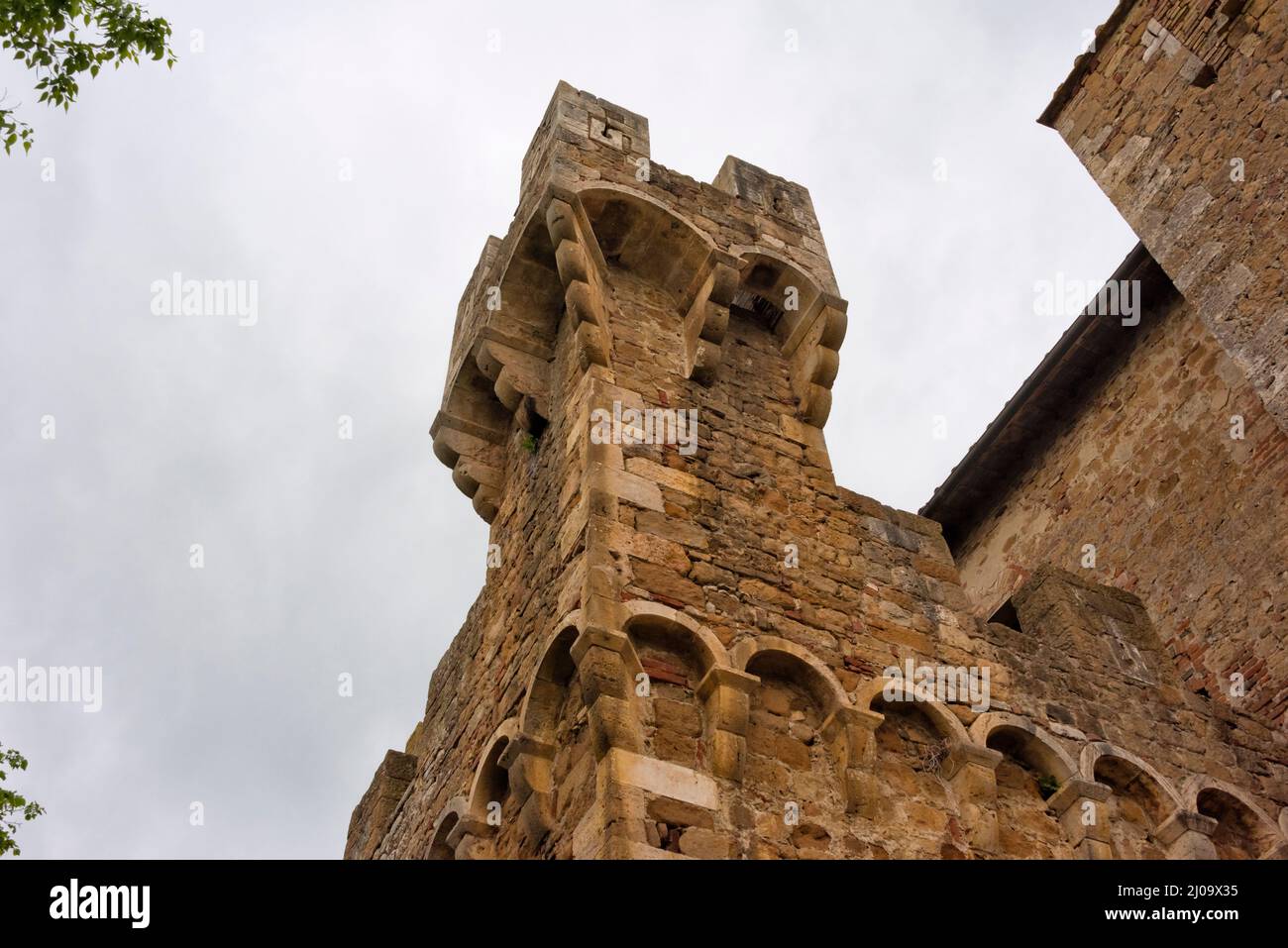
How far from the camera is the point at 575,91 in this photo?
7.87 metres

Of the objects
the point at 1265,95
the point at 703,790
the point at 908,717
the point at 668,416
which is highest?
the point at 1265,95

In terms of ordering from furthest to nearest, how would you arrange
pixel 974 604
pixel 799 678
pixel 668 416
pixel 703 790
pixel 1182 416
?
pixel 974 604 → pixel 1182 416 → pixel 668 416 → pixel 799 678 → pixel 703 790

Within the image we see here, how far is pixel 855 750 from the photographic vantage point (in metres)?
4.87

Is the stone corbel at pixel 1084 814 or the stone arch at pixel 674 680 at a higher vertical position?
the stone arch at pixel 674 680

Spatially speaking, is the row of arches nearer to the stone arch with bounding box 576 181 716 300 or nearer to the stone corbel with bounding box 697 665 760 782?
the stone corbel with bounding box 697 665 760 782

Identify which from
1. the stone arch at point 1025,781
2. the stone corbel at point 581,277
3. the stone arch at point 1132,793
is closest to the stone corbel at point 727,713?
the stone arch at point 1025,781

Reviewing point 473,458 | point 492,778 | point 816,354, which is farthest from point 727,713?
point 473,458

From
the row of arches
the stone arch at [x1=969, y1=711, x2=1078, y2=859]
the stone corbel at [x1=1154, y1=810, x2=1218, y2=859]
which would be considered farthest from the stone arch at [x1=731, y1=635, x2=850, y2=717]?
the stone corbel at [x1=1154, y1=810, x2=1218, y2=859]

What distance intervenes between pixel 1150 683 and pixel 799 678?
229 cm

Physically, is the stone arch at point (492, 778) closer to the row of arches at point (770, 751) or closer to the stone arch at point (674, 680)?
the row of arches at point (770, 751)

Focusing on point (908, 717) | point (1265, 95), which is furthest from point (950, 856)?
point (1265, 95)

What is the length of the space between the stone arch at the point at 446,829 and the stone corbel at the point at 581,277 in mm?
2174

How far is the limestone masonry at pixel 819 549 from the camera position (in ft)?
15.8

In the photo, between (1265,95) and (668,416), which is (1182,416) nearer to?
(1265,95)
